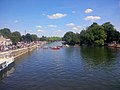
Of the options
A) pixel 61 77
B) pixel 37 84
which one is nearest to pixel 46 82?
pixel 37 84

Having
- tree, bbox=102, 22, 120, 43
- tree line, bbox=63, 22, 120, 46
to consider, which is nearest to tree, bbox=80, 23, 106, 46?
tree line, bbox=63, 22, 120, 46

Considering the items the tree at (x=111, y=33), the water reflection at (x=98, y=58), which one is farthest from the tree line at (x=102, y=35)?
the water reflection at (x=98, y=58)

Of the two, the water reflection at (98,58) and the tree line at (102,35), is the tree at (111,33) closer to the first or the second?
the tree line at (102,35)

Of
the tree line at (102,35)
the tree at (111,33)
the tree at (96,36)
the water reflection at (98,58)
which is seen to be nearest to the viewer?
the water reflection at (98,58)

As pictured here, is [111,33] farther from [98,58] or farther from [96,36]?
[98,58]

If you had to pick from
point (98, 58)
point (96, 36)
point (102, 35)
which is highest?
point (102, 35)

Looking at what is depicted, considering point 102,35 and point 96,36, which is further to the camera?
point 96,36

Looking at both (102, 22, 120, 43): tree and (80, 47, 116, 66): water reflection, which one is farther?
(102, 22, 120, 43): tree

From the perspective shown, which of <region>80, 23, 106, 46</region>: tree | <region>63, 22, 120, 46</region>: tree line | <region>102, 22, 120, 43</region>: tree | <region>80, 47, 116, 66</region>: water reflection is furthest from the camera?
<region>102, 22, 120, 43</region>: tree

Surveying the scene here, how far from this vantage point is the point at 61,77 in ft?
148

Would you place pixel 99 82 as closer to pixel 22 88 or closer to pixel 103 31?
pixel 22 88

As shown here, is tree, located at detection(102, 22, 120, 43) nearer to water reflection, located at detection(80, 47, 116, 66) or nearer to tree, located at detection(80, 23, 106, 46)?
tree, located at detection(80, 23, 106, 46)

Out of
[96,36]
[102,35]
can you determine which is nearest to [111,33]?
[102,35]

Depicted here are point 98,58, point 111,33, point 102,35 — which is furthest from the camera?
point 111,33
